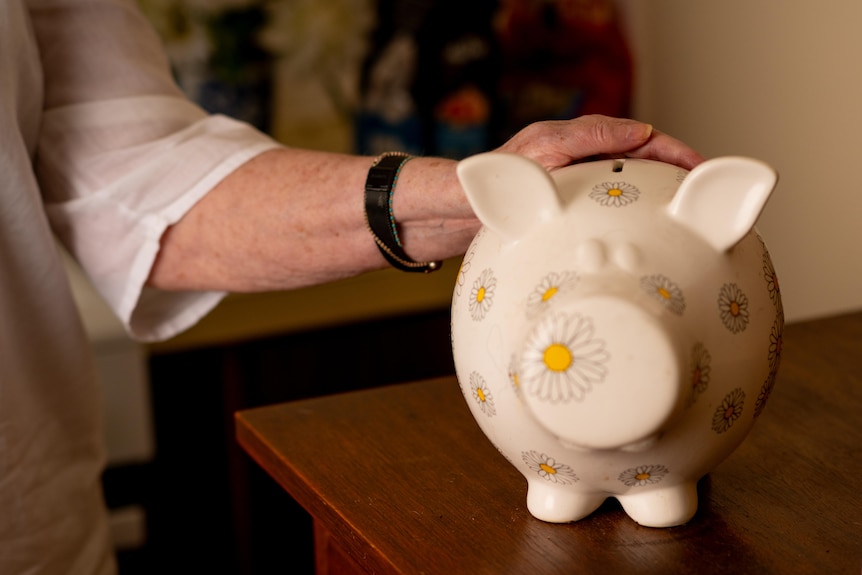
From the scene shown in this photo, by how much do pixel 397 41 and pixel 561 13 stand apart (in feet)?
1.09

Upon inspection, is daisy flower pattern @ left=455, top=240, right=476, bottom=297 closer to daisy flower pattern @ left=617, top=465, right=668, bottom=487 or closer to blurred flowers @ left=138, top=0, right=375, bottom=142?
daisy flower pattern @ left=617, top=465, right=668, bottom=487

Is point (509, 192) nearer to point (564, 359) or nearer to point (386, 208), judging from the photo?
point (564, 359)

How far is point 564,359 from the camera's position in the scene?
1.68ft

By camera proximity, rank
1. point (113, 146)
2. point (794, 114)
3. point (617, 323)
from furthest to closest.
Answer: point (794, 114), point (113, 146), point (617, 323)

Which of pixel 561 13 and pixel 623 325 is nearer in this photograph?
pixel 623 325

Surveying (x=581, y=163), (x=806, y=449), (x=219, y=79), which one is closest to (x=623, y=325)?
(x=581, y=163)

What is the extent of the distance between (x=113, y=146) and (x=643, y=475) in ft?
1.82

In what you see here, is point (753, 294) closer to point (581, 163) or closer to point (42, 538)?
point (581, 163)

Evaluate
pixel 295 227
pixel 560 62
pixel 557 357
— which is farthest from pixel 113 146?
pixel 560 62

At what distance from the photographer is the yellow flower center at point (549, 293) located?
53cm

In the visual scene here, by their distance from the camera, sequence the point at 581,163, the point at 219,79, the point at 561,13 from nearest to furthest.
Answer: the point at 581,163
the point at 219,79
the point at 561,13

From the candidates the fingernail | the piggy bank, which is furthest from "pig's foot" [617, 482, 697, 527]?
the fingernail

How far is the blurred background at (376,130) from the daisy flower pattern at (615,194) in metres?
1.00

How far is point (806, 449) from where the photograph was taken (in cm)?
71
